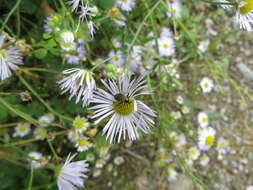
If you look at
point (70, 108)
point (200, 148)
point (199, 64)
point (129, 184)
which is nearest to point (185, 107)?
point (200, 148)

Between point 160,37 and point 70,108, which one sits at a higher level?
point 160,37

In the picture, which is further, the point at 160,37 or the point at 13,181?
the point at 160,37

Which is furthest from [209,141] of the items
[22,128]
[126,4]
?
[22,128]

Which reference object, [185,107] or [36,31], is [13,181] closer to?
[36,31]

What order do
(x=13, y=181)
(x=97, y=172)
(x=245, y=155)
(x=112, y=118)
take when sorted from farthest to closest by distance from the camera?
(x=245, y=155), (x=97, y=172), (x=13, y=181), (x=112, y=118)

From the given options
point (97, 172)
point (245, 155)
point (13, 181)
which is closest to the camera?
point (13, 181)

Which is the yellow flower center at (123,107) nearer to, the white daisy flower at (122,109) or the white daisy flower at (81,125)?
the white daisy flower at (122,109)

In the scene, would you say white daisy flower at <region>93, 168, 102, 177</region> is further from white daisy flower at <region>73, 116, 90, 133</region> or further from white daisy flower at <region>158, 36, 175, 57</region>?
white daisy flower at <region>158, 36, 175, 57</region>

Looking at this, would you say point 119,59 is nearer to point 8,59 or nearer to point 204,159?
point 8,59
